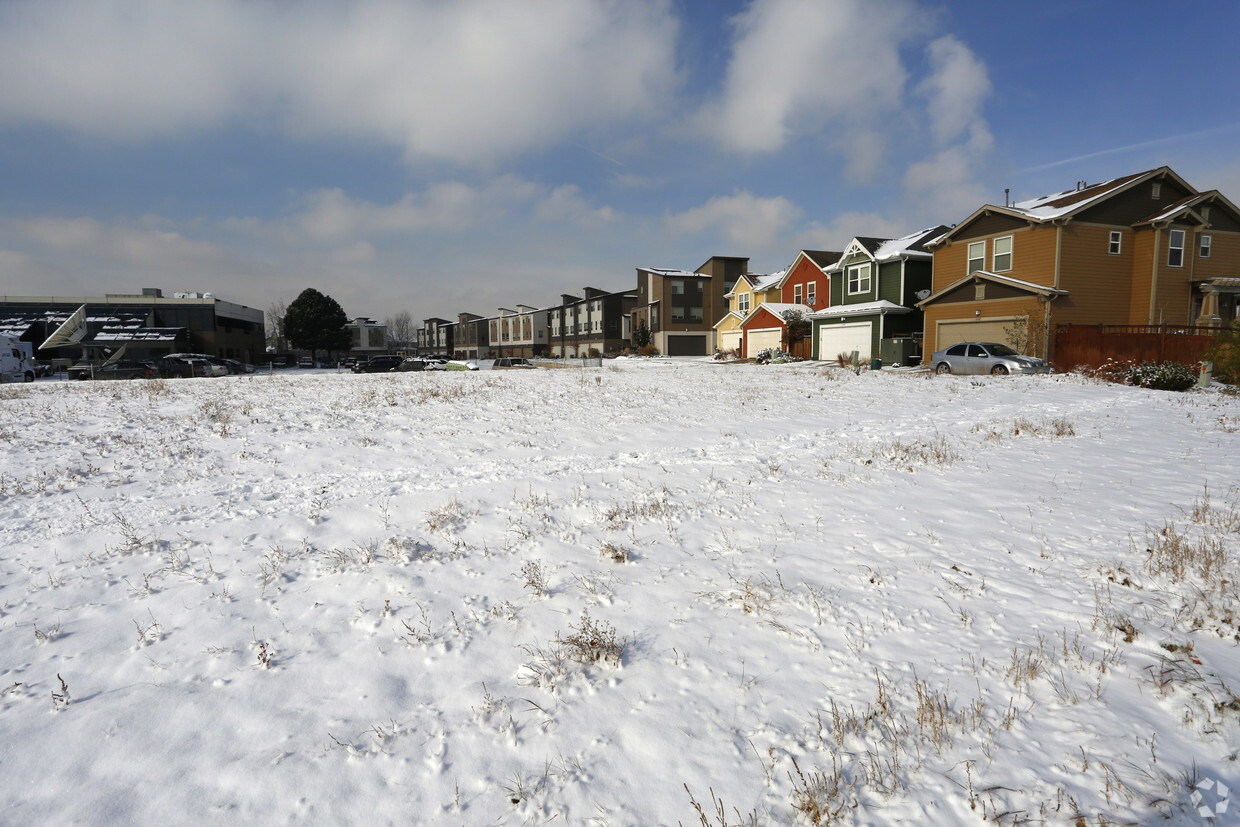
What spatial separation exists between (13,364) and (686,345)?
57877 mm

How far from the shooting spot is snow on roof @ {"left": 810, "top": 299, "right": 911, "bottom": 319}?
111 feet

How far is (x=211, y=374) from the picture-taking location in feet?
121

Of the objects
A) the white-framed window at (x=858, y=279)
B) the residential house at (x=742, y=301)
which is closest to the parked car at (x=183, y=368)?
the residential house at (x=742, y=301)

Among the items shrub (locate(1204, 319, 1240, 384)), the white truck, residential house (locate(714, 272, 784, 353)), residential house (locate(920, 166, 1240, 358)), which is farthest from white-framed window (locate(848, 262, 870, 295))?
the white truck

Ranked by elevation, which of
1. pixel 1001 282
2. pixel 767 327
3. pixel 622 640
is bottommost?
pixel 622 640

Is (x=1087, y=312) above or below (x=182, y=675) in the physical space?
above

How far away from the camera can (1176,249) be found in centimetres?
2694

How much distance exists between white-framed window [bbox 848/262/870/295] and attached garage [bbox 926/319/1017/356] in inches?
319

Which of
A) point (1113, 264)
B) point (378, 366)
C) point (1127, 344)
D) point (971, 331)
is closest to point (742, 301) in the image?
point (971, 331)

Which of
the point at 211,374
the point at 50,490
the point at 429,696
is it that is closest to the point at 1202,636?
the point at 429,696

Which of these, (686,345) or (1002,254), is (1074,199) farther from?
(686,345)

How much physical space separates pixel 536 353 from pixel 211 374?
56.2 metres

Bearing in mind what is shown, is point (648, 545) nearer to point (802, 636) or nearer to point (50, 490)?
point (802, 636)

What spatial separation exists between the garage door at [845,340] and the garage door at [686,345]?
26.8 meters
